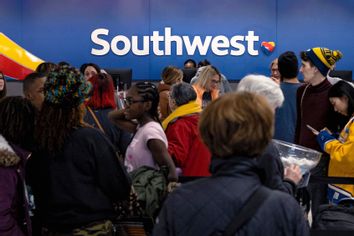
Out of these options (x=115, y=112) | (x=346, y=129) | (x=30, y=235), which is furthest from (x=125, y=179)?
(x=346, y=129)

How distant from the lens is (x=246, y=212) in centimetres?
150

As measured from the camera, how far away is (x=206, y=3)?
408 inches

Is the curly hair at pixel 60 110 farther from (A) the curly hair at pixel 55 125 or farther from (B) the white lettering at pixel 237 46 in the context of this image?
(B) the white lettering at pixel 237 46

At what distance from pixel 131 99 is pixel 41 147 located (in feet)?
2.58

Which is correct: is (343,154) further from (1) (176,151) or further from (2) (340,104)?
(1) (176,151)

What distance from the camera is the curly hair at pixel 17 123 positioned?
8.12 feet

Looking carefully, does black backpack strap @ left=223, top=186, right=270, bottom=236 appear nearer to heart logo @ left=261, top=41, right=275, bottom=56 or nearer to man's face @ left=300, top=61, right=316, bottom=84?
man's face @ left=300, top=61, right=316, bottom=84

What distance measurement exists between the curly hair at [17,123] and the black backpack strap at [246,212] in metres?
1.21

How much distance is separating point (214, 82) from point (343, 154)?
1779 millimetres

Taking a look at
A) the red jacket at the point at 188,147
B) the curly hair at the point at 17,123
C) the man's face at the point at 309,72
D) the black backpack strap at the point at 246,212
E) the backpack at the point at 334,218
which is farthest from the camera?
the man's face at the point at 309,72

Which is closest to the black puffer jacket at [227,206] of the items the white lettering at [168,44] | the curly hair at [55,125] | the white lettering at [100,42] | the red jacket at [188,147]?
the curly hair at [55,125]

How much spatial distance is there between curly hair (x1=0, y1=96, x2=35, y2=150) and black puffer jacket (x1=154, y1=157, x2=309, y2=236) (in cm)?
109

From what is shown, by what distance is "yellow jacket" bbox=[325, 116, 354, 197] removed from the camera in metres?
3.23

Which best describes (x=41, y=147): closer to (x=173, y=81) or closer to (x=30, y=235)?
(x=30, y=235)
